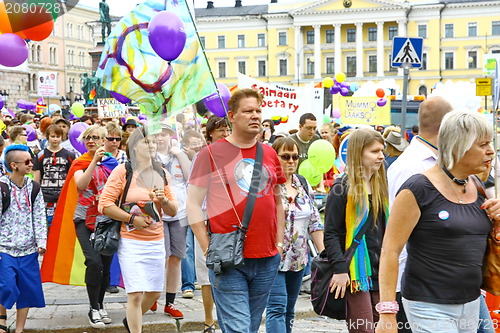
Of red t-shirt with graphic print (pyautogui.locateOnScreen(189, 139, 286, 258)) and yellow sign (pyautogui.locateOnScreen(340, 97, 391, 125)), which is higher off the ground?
yellow sign (pyautogui.locateOnScreen(340, 97, 391, 125))

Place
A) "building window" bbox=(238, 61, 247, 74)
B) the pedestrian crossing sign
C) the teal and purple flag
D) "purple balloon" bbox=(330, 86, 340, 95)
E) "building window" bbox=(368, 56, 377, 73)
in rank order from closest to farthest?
the teal and purple flag → the pedestrian crossing sign → "purple balloon" bbox=(330, 86, 340, 95) → "building window" bbox=(368, 56, 377, 73) → "building window" bbox=(238, 61, 247, 74)

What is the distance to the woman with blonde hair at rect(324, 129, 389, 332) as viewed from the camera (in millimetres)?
4621

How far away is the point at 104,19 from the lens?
12.2ft

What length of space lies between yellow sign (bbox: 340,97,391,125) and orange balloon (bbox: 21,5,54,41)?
1295 cm

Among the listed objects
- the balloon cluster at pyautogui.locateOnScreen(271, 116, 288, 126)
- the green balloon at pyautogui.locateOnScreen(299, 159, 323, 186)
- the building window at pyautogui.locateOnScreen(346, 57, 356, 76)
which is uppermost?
the building window at pyautogui.locateOnScreen(346, 57, 356, 76)

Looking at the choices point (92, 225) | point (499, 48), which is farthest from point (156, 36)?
point (499, 48)

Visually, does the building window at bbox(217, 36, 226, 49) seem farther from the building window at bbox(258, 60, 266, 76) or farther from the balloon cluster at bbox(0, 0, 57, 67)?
the balloon cluster at bbox(0, 0, 57, 67)

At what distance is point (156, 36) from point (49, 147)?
13.6ft

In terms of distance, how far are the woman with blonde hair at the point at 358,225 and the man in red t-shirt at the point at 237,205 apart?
46cm

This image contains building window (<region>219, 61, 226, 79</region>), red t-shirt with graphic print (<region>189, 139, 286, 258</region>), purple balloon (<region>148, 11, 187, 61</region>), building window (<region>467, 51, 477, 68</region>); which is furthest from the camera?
building window (<region>219, 61, 226, 79</region>)

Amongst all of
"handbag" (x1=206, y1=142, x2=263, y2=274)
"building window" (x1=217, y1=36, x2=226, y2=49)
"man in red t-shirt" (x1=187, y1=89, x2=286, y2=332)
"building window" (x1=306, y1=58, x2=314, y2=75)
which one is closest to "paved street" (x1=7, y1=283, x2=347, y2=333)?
"man in red t-shirt" (x1=187, y1=89, x2=286, y2=332)

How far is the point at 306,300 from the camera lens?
24.4 ft

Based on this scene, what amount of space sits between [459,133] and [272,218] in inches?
54.2

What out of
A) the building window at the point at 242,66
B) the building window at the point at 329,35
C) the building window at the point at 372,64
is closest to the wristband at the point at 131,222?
the building window at the point at 372,64
